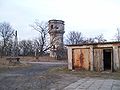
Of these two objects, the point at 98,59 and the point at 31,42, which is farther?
the point at 31,42

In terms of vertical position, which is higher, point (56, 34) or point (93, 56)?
point (56, 34)

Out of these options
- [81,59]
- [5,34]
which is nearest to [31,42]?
[5,34]

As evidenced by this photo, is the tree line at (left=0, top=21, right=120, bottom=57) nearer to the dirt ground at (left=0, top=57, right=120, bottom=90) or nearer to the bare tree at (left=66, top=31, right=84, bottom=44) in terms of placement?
the bare tree at (left=66, top=31, right=84, bottom=44)

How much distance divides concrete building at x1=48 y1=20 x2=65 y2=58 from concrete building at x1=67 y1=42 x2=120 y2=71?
41494mm

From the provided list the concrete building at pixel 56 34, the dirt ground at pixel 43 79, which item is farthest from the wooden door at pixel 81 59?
the concrete building at pixel 56 34

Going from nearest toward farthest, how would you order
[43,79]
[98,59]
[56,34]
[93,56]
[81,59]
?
1. [43,79]
2. [98,59]
3. [93,56]
4. [81,59]
5. [56,34]

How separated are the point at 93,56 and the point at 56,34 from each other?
148ft

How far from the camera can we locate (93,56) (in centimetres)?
2448

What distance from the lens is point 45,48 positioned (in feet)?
235

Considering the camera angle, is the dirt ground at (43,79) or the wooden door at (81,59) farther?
the wooden door at (81,59)

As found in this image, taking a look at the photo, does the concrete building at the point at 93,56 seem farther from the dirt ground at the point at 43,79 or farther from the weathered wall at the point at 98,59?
the dirt ground at the point at 43,79

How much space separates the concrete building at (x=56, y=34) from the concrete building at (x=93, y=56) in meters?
41.5

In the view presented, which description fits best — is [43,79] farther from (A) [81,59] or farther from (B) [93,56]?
(A) [81,59]

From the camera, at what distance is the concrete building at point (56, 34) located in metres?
68.6
